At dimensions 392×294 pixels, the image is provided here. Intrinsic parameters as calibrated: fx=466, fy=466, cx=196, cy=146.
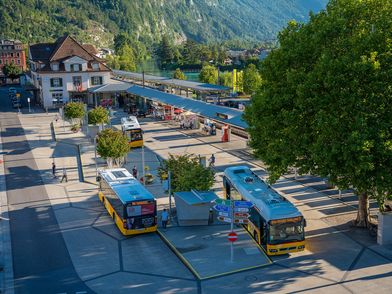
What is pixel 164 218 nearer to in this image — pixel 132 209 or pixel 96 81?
pixel 132 209

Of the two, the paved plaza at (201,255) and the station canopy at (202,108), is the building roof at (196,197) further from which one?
the station canopy at (202,108)

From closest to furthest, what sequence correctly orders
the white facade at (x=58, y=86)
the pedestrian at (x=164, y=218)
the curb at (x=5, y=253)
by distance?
the curb at (x=5, y=253), the pedestrian at (x=164, y=218), the white facade at (x=58, y=86)

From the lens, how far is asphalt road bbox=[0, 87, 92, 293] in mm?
21891

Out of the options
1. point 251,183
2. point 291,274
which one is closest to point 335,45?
point 251,183

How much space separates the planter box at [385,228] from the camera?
81.7ft

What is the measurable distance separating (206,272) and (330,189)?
15.9 metres

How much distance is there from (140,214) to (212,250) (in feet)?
16.0

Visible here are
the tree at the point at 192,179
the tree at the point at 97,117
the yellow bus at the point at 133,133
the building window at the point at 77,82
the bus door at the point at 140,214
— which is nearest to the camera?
the bus door at the point at 140,214

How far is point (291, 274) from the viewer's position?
22266mm

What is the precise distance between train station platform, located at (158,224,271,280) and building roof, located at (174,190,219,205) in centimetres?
170

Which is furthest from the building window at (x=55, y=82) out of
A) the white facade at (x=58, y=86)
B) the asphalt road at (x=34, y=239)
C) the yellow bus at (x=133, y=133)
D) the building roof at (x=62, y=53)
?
the asphalt road at (x=34, y=239)

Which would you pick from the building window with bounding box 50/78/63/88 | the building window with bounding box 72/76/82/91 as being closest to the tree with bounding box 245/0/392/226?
the building window with bounding box 72/76/82/91

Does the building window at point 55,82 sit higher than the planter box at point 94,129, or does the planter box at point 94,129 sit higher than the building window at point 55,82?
the building window at point 55,82

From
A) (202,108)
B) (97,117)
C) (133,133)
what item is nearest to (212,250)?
(133,133)
